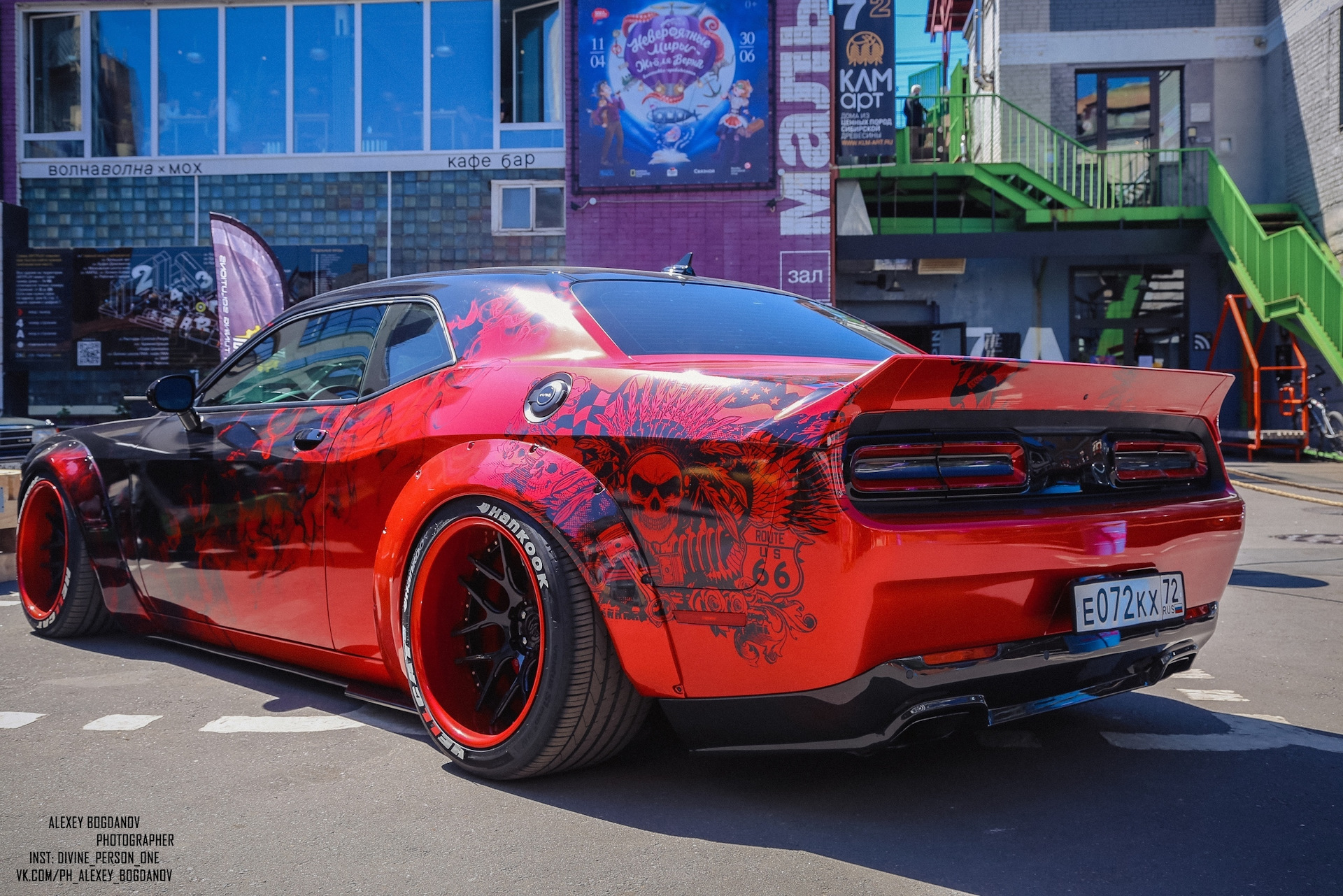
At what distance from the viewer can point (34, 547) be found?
4.44 meters

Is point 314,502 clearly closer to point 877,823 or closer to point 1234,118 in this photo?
point 877,823

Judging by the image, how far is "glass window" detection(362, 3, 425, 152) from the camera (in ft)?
51.6

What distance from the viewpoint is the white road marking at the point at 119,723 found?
10.3 ft

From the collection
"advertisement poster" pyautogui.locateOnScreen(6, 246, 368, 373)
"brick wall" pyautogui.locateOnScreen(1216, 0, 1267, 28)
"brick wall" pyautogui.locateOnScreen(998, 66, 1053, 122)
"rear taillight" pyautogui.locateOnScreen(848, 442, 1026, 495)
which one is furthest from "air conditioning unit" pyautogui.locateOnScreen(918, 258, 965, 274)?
"rear taillight" pyautogui.locateOnScreen(848, 442, 1026, 495)

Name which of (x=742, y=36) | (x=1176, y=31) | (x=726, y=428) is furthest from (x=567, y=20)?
(x=726, y=428)

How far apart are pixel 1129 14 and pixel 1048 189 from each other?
3966 mm

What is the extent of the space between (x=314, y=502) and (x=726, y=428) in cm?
145

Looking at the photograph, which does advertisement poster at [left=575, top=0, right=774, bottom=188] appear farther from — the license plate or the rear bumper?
the rear bumper

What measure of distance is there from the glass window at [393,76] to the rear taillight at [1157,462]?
14.7 metres

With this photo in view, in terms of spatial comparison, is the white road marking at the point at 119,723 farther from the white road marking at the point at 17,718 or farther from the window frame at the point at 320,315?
the window frame at the point at 320,315

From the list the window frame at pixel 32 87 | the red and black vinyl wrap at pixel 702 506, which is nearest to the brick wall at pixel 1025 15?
the window frame at pixel 32 87

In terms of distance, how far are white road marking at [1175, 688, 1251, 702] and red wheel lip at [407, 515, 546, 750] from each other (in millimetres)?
2261

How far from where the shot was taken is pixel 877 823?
7.66 feet

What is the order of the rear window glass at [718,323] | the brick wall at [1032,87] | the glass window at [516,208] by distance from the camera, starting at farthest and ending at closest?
the brick wall at [1032,87]
the glass window at [516,208]
the rear window glass at [718,323]
